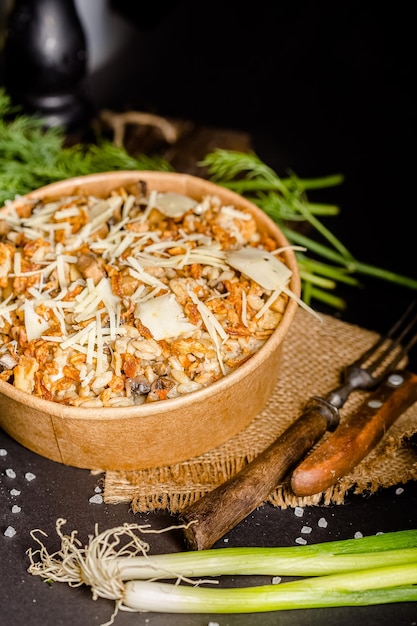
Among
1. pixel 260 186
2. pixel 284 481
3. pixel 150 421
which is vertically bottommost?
pixel 284 481

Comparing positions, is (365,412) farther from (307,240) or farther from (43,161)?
(43,161)

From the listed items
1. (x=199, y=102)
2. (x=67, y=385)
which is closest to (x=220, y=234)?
(x=67, y=385)

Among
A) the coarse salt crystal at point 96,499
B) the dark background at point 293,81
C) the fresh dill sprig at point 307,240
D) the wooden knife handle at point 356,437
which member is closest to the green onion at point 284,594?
the wooden knife handle at point 356,437

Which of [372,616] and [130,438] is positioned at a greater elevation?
[130,438]

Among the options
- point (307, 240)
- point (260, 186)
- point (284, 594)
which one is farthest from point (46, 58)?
point (284, 594)

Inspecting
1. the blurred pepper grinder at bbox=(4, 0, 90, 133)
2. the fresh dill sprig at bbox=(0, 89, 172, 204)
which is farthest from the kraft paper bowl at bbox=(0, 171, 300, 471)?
the blurred pepper grinder at bbox=(4, 0, 90, 133)

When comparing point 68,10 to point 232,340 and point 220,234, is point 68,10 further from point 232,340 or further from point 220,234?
point 232,340
